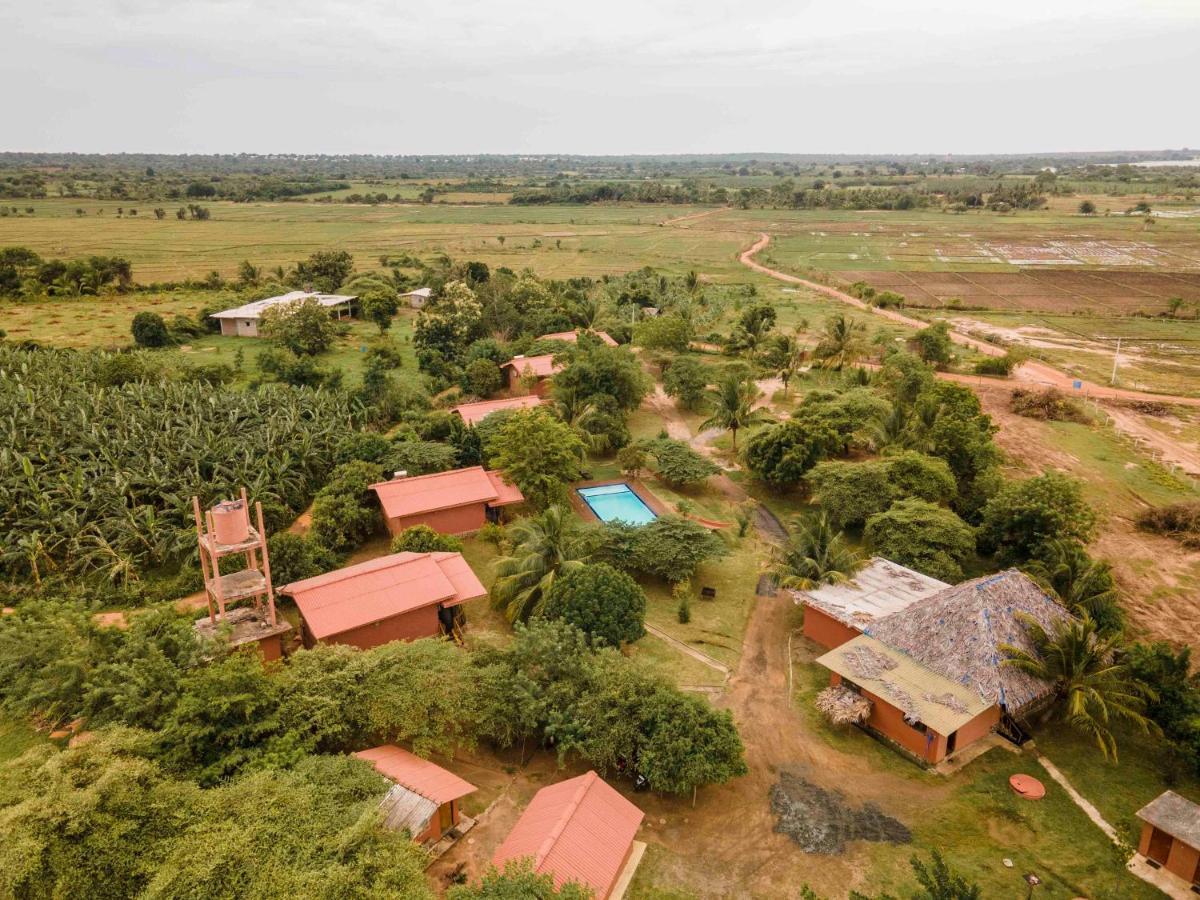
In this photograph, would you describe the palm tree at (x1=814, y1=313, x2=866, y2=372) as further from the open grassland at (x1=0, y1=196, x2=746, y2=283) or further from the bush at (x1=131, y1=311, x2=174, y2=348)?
the bush at (x1=131, y1=311, x2=174, y2=348)

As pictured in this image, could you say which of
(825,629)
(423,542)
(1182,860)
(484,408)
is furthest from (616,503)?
(1182,860)

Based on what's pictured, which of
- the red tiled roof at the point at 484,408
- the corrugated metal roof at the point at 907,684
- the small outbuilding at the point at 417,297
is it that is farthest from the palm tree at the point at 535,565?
the small outbuilding at the point at 417,297

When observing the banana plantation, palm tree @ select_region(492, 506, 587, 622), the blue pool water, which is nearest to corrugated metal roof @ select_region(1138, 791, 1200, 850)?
palm tree @ select_region(492, 506, 587, 622)

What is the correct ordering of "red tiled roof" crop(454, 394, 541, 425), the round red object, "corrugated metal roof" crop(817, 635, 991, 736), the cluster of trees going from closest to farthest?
the round red object < "corrugated metal roof" crop(817, 635, 991, 736) < "red tiled roof" crop(454, 394, 541, 425) < the cluster of trees

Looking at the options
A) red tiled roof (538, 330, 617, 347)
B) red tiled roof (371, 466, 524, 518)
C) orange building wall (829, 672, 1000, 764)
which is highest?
red tiled roof (538, 330, 617, 347)

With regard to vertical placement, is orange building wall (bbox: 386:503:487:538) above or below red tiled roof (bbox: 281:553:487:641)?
below

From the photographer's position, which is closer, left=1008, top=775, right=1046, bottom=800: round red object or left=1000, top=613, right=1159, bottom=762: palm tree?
left=1008, top=775, right=1046, bottom=800: round red object

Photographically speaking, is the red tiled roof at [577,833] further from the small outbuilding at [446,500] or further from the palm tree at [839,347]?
the palm tree at [839,347]

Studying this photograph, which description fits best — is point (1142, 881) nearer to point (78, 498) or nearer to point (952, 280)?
point (78, 498)

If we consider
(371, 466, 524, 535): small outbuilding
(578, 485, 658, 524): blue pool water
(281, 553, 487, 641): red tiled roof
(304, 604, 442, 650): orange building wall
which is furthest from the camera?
(578, 485, 658, 524): blue pool water
